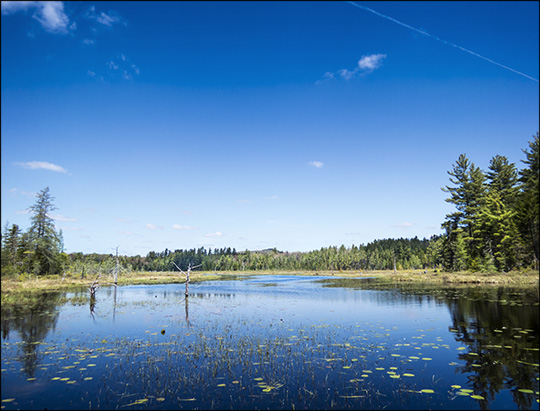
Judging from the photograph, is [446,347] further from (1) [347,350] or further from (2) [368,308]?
(2) [368,308]

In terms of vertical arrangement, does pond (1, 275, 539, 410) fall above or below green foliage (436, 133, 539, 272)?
below

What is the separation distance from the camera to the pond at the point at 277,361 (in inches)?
413

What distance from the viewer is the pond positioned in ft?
34.4

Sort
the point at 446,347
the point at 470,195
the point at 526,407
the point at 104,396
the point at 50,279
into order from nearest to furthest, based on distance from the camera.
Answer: the point at 526,407 < the point at 104,396 < the point at 446,347 < the point at 50,279 < the point at 470,195

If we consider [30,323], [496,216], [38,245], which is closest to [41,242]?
[38,245]

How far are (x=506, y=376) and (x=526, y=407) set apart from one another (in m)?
2.73

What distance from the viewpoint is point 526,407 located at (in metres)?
9.44

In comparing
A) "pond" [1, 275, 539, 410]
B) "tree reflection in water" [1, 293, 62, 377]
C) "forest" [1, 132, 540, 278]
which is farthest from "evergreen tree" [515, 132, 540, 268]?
"tree reflection in water" [1, 293, 62, 377]

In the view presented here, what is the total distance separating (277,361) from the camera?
1466 cm

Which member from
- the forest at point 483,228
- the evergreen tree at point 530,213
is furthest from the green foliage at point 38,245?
the evergreen tree at point 530,213

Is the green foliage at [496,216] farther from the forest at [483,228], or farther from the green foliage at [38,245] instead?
the green foliage at [38,245]

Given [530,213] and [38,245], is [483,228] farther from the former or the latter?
[38,245]

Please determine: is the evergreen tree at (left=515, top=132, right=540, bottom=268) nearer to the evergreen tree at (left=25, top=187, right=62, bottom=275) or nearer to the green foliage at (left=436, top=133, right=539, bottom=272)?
the green foliage at (left=436, top=133, right=539, bottom=272)

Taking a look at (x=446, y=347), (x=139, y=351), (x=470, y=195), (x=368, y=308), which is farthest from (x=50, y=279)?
(x=470, y=195)
